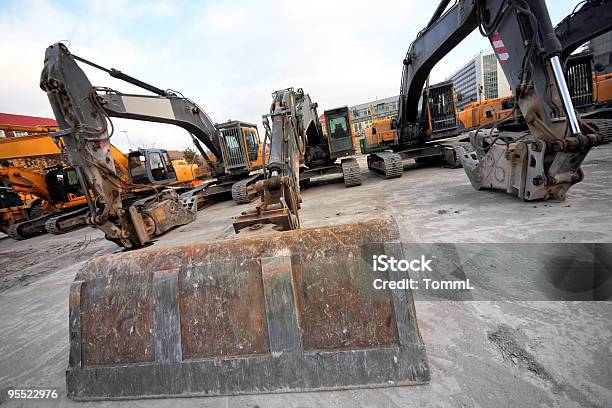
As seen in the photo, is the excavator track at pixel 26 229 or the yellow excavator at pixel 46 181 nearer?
the yellow excavator at pixel 46 181

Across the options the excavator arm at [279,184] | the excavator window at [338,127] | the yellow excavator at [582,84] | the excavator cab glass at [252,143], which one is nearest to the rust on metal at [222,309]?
the excavator arm at [279,184]

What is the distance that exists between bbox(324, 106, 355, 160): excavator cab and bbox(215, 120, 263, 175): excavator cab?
2.91m

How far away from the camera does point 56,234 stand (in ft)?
32.1

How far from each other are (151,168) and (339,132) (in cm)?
671

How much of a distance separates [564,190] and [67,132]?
26.0ft

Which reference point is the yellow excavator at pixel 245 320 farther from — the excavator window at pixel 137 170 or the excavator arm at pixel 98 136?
the excavator window at pixel 137 170

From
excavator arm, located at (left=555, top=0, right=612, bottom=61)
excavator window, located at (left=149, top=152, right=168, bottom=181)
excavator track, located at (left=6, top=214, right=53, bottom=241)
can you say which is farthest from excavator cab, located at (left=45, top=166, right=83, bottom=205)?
excavator arm, located at (left=555, top=0, right=612, bottom=61)

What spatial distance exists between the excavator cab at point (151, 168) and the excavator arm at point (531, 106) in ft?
31.6

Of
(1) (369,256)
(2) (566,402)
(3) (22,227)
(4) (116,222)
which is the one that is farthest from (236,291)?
(3) (22,227)

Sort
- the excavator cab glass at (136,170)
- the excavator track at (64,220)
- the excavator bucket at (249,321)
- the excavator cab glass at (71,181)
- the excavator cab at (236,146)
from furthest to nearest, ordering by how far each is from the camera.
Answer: the excavator cab glass at (71,181), the excavator cab glass at (136,170), the excavator track at (64,220), the excavator cab at (236,146), the excavator bucket at (249,321)

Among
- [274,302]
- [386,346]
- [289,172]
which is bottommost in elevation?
[386,346]

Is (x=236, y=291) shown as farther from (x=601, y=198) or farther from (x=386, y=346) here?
(x=601, y=198)

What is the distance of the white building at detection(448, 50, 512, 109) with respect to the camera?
53.8 metres

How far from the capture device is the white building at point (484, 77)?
177ft
